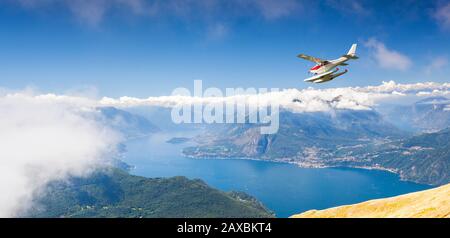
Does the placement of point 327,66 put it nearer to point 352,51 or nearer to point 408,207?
point 352,51

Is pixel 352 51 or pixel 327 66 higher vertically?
pixel 352 51

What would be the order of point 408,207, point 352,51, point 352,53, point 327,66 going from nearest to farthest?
point 352,53
point 352,51
point 327,66
point 408,207

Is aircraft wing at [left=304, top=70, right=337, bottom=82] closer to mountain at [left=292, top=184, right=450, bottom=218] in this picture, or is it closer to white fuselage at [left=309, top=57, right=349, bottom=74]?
white fuselage at [left=309, top=57, right=349, bottom=74]

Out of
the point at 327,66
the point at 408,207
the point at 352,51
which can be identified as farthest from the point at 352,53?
the point at 408,207

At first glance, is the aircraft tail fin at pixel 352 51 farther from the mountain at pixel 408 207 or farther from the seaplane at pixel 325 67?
the mountain at pixel 408 207

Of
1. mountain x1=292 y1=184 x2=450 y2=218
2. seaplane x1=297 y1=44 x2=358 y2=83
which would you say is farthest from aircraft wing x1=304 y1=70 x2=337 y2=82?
mountain x1=292 y1=184 x2=450 y2=218
